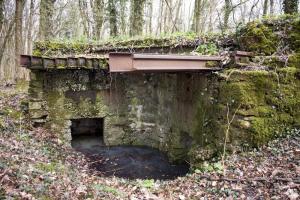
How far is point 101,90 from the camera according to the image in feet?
29.7

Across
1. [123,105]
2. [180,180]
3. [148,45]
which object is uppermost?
[148,45]

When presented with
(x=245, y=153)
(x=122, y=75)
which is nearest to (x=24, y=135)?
(x=122, y=75)

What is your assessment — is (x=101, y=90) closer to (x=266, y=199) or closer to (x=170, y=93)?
(x=170, y=93)

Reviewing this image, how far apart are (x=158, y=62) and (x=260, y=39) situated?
232 centimetres

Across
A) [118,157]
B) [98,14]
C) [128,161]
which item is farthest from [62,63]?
[98,14]

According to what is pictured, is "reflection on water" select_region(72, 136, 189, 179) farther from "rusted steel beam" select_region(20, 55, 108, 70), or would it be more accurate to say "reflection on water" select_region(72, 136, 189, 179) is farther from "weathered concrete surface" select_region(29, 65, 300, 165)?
"rusted steel beam" select_region(20, 55, 108, 70)

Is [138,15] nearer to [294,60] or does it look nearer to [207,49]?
[207,49]

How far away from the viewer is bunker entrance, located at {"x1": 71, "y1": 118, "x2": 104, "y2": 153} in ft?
30.4

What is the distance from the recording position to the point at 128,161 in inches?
324

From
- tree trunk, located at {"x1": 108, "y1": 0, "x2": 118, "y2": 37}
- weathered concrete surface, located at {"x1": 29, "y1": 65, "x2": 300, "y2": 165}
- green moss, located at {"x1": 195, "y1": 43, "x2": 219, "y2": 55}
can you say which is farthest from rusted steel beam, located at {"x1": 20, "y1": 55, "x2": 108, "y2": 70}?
tree trunk, located at {"x1": 108, "y1": 0, "x2": 118, "y2": 37}

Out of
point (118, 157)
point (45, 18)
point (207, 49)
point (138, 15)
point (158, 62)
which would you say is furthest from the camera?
point (45, 18)

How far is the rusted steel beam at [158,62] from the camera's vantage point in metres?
5.12

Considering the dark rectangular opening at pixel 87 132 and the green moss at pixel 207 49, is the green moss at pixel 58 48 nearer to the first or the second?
the dark rectangular opening at pixel 87 132

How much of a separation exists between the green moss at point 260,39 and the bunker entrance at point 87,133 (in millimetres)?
5205
